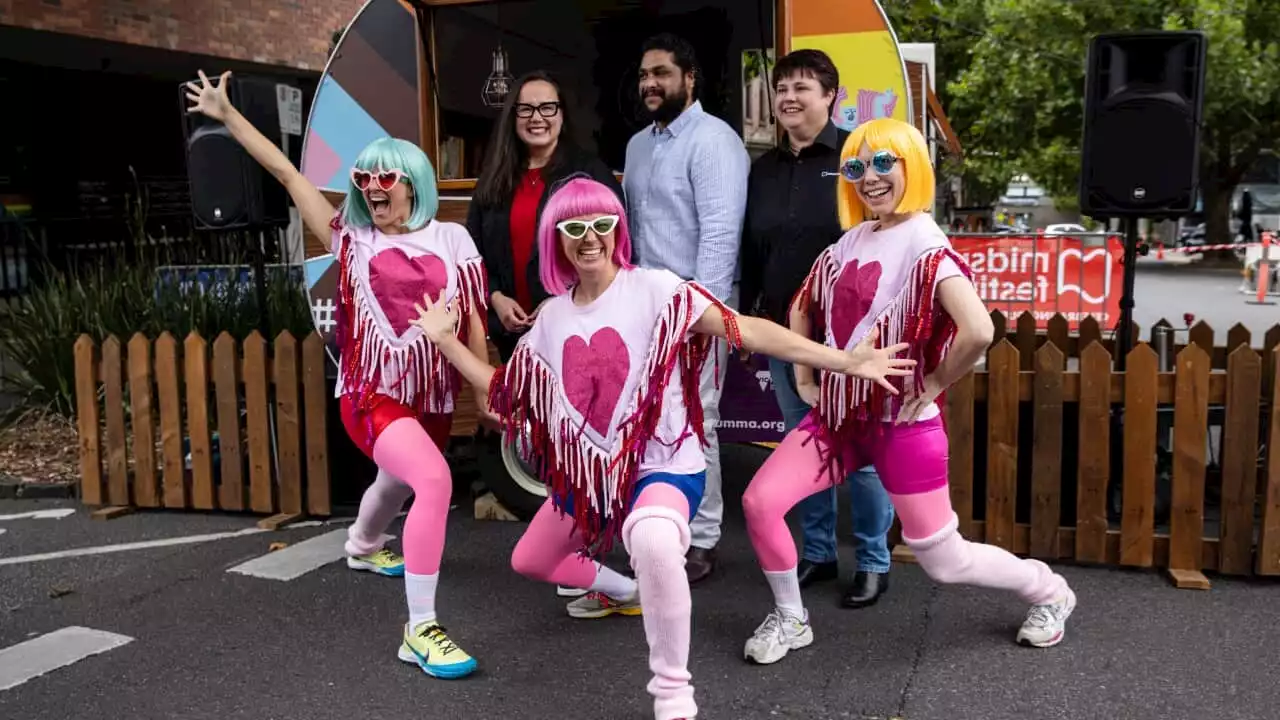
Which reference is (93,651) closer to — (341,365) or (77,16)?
(341,365)

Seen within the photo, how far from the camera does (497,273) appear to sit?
4.05m

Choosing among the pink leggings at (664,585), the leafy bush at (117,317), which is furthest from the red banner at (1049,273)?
the pink leggings at (664,585)

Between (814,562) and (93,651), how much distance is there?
8.34 feet

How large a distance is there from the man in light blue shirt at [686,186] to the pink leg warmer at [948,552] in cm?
90

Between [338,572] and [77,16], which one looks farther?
[77,16]

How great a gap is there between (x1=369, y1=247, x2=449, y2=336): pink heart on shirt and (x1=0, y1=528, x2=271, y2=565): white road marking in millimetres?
2097

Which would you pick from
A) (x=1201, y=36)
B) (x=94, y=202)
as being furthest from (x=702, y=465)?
(x=94, y=202)

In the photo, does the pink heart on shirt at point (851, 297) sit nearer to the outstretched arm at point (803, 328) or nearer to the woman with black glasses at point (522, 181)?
the outstretched arm at point (803, 328)

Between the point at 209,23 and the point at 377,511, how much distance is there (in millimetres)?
9860

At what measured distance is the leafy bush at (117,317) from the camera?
657 cm

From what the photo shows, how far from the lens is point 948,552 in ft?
10.7

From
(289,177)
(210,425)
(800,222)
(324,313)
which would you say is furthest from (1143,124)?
(210,425)

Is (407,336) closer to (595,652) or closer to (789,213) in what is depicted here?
(595,652)

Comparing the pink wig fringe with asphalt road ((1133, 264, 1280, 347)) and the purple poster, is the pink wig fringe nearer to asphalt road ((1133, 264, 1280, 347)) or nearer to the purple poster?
the purple poster
